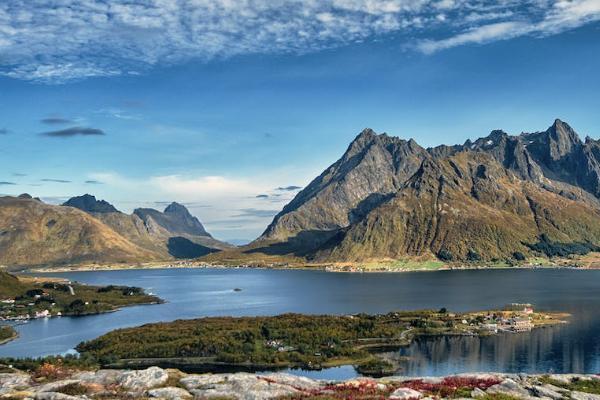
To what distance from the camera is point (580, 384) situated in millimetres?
63625

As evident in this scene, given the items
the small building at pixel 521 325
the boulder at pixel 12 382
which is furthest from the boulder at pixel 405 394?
the small building at pixel 521 325

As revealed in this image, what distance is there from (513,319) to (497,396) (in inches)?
5760

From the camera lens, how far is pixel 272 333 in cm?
16125

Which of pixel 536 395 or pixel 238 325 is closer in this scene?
pixel 536 395

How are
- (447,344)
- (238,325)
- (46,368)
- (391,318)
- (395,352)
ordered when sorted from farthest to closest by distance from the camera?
(391,318) → (238,325) → (447,344) → (395,352) → (46,368)

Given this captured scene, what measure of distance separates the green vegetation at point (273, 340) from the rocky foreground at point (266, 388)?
74.1 m

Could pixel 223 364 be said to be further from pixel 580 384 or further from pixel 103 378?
pixel 580 384

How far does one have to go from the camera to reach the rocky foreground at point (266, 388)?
50250 mm

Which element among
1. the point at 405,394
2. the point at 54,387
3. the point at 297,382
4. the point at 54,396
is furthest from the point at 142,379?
the point at 405,394

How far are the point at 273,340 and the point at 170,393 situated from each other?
10581cm

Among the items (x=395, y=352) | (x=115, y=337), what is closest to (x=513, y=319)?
(x=395, y=352)

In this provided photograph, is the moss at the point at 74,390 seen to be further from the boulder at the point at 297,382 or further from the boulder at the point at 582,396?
the boulder at the point at 582,396

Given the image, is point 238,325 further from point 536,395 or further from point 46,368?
point 536,395

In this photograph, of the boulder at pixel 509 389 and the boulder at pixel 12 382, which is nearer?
the boulder at pixel 509 389
